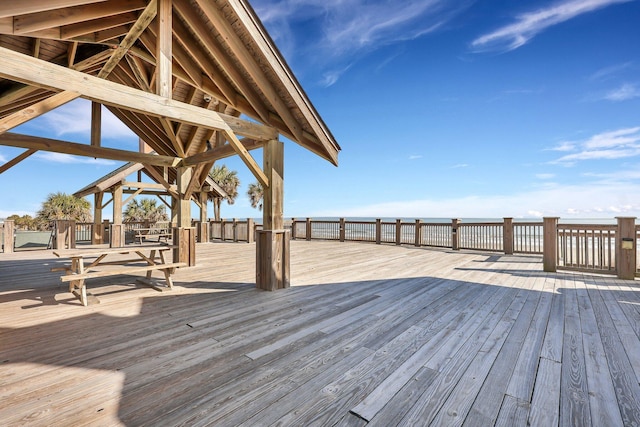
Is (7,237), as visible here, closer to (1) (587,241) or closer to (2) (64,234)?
(2) (64,234)

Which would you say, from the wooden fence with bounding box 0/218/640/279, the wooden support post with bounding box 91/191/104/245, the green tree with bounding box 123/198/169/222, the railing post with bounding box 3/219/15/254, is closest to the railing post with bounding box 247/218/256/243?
the wooden fence with bounding box 0/218/640/279

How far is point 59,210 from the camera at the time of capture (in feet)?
60.3

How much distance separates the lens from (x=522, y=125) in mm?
17250

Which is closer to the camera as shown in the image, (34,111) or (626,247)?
(34,111)

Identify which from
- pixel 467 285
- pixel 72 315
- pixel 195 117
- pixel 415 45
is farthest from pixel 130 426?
pixel 415 45

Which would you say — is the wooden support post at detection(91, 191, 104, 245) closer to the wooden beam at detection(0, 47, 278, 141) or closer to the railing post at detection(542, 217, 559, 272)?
the wooden beam at detection(0, 47, 278, 141)

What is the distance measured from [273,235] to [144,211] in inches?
947

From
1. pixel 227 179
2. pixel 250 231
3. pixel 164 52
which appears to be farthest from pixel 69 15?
pixel 227 179

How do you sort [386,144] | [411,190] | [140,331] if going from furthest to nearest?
[411,190], [386,144], [140,331]

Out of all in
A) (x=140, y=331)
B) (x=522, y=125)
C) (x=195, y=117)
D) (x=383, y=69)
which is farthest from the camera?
(x=522, y=125)

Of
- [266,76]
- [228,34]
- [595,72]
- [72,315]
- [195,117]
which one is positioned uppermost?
[595,72]

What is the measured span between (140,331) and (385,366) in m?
2.59

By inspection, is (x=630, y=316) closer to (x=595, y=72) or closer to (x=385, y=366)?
(x=385, y=366)

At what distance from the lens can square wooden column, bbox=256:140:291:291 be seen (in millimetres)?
4613
